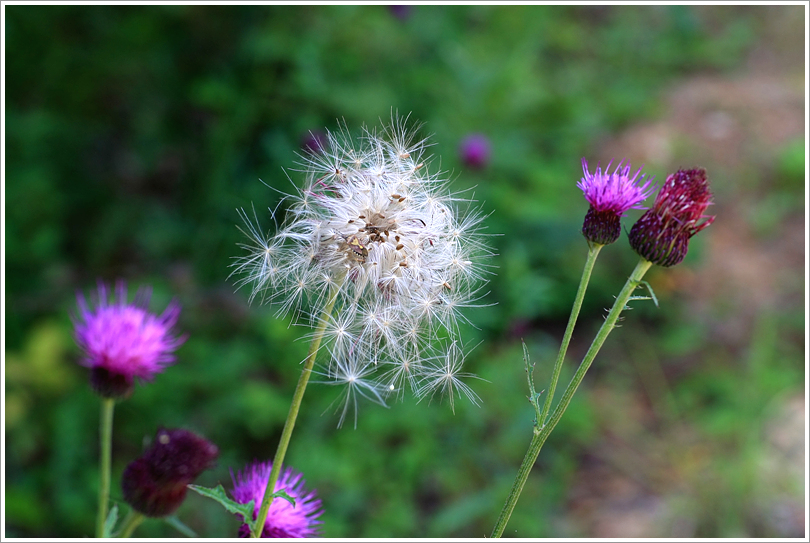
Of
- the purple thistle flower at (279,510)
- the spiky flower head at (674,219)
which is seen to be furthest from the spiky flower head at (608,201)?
the purple thistle flower at (279,510)

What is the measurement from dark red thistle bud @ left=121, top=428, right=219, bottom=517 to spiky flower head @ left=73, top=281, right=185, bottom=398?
209 millimetres

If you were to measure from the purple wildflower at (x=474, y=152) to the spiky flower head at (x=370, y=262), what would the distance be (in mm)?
2724

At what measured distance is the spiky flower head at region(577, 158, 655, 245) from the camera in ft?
3.83

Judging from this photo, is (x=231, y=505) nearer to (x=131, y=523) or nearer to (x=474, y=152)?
(x=131, y=523)

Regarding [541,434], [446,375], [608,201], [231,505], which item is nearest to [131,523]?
[231,505]

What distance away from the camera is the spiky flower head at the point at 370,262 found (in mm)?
1187

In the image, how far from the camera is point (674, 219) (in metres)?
1.16

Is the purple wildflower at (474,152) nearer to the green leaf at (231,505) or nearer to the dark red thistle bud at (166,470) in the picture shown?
the dark red thistle bud at (166,470)

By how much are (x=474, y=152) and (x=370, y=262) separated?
298 centimetres

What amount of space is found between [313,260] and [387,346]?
21 cm

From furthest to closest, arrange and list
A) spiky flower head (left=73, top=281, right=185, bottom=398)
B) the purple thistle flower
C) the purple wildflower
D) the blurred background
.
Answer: the purple wildflower, the blurred background, spiky flower head (left=73, top=281, right=185, bottom=398), the purple thistle flower

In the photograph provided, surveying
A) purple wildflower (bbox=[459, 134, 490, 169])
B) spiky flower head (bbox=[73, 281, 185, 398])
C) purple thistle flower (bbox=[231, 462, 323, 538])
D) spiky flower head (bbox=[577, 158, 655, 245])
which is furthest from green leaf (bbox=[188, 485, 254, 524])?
purple wildflower (bbox=[459, 134, 490, 169])

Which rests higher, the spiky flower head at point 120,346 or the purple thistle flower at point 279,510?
the spiky flower head at point 120,346

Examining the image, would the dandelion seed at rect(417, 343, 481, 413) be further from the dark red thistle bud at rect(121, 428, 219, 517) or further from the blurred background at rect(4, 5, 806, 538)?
the blurred background at rect(4, 5, 806, 538)
